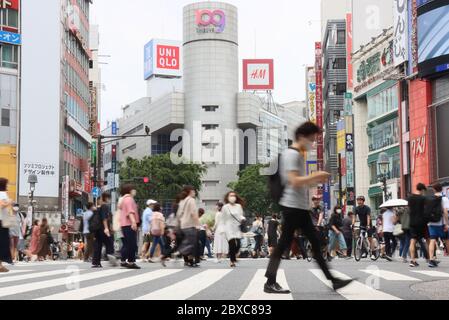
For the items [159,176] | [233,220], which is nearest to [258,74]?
[159,176]

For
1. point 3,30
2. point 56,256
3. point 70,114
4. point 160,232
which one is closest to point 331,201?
point 70,114

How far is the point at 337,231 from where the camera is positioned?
2166 centimetres

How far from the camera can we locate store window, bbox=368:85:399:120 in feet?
180

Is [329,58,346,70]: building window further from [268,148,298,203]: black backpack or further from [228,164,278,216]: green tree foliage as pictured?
[268,148,298,203]: black backpack

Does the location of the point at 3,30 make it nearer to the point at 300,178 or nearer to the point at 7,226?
the point at 7,226

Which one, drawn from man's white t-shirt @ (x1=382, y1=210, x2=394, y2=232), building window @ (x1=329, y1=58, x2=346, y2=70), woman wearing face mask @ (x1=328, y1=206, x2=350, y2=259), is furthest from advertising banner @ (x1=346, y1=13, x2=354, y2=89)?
man's white t-shirt @ (x1=382, y1=210, x2=394, y2=232)

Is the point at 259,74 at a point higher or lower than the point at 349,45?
higher

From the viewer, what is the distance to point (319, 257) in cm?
823

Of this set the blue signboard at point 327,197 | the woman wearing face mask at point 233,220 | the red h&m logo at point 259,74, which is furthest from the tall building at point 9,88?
the red h&m logo at point 259,74

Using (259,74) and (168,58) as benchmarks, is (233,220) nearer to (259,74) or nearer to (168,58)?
(259,74)

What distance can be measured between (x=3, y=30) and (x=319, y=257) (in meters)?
48.2

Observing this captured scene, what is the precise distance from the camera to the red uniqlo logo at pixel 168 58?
156 metres

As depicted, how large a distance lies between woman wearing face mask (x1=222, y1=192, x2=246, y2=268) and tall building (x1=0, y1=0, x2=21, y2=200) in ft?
122

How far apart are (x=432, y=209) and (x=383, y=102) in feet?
143
